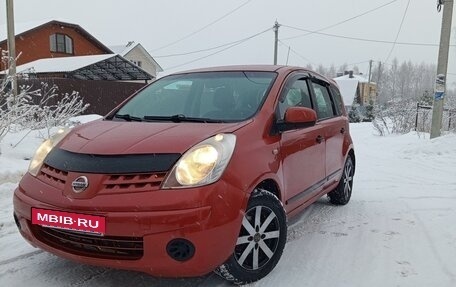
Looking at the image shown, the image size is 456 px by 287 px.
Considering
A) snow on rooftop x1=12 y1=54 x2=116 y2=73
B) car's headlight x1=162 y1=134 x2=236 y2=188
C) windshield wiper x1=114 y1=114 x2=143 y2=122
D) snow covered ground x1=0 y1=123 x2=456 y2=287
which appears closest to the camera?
car's headlight x1=162 y1=134 x2=236 y2=188

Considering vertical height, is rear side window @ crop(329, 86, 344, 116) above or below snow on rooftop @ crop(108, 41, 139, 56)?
below

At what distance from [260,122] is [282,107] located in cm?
45

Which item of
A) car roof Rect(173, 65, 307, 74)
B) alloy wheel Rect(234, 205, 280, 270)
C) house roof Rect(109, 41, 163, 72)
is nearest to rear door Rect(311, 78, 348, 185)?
car roof Rect(173, 65, 307, 74)

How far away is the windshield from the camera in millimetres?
3611

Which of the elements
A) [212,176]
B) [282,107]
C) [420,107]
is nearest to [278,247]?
[212,176]

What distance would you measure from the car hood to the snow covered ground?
0.94 meters

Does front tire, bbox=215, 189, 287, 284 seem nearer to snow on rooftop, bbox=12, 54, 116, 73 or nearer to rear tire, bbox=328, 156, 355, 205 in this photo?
rear tire, bbox=328, 156, 355, 205

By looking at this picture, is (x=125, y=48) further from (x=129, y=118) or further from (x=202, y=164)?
(x=202, y=164)

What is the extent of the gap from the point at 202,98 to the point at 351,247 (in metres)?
1.84

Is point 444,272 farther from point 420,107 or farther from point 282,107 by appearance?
point 420,107

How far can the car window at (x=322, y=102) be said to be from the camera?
4625mm

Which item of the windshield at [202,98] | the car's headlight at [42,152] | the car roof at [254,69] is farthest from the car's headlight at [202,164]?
the car roof at [254,69]

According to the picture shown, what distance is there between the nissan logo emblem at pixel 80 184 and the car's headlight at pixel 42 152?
0.57m

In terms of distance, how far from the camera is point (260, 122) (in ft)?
11.0
